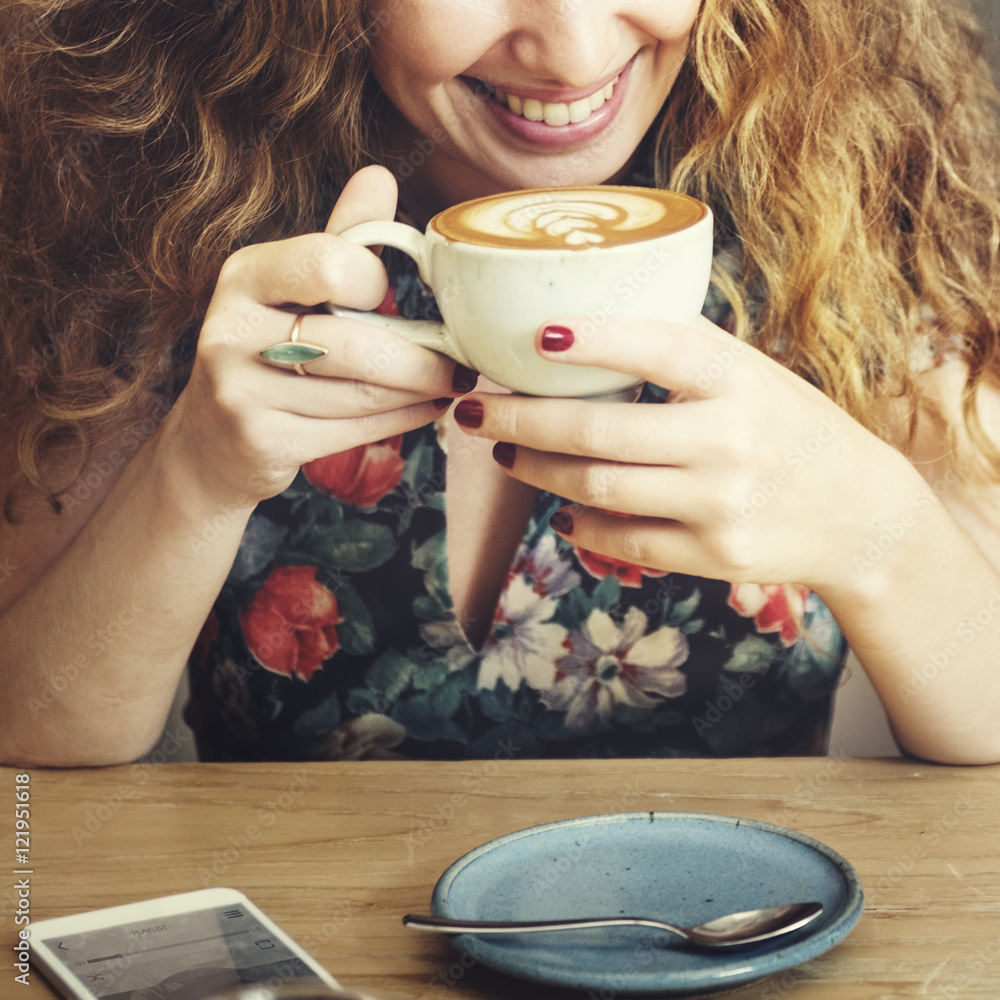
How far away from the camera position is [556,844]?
2.14 feet

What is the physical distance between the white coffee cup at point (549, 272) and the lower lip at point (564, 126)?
328 millimetres

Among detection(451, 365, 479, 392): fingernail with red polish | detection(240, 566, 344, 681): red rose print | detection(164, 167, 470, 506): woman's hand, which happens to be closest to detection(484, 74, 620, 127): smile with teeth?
detection(164, 167, 470, 506): woman's hand

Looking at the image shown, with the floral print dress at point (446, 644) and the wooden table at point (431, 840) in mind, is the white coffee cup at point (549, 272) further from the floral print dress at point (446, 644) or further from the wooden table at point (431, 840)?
the floral print dress at point (446, 644)

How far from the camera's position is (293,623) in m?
1.15

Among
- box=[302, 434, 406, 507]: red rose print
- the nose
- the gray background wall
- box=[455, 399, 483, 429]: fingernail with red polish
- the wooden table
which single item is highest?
the gray background wall

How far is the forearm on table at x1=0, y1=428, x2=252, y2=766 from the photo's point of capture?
0.90m

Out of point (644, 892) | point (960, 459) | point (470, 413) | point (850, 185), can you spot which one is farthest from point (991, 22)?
point (644, 892)

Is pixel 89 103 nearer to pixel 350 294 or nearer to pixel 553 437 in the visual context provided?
pixel 350 294

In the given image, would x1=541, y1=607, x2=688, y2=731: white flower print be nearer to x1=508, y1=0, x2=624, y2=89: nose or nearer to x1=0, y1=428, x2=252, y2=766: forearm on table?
x1=0, y1=428, x2=252, y2=766: forearm on table

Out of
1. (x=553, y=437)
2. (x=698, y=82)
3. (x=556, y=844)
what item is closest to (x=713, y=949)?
(x=556, y=844)

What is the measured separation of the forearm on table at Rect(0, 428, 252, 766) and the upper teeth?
0.43 metres

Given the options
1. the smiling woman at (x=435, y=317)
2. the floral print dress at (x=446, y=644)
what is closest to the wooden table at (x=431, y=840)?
the smiling woman at (x=435, y=317)

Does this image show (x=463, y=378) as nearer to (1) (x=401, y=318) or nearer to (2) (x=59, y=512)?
(1) (x=401, y=318)

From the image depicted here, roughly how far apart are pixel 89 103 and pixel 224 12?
17 centimetres
